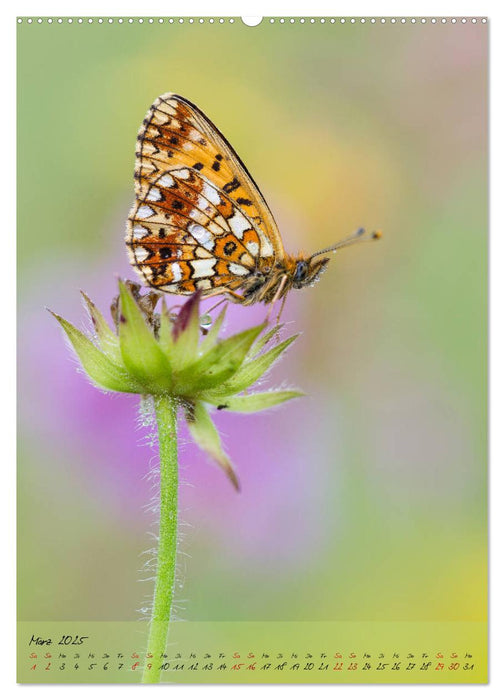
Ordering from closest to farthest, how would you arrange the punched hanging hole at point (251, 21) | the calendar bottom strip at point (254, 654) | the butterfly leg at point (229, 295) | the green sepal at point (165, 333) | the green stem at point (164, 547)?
the green stem at point (164, 547)
the green sepal at point (165, 333)
the butterfly leg at point (229, 295)
the calendar bottom strip at point (254, 654)
the punched hanging hole at point (251, 21)

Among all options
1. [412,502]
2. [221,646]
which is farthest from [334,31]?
[221,646]

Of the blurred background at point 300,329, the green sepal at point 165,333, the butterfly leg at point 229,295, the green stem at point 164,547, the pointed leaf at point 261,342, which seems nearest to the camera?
the green stem at point 164,547

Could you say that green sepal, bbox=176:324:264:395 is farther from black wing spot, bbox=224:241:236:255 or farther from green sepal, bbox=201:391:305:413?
black wing spot, bbox=224:241:236:255

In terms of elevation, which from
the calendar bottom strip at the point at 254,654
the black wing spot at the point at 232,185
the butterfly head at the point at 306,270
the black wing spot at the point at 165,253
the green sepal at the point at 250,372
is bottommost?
the calendar bottom strip at the point at 254,654

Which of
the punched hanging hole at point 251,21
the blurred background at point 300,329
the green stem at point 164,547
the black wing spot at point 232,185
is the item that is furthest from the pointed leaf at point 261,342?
the punched hanging hole at point 251,21

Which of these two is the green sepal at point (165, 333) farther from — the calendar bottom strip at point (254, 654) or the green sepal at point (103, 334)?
the calendar bottom strip at point (254, 654)

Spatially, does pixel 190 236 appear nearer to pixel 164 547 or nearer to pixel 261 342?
pixel 261 342

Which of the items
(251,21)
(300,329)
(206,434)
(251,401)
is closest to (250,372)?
(251,401)

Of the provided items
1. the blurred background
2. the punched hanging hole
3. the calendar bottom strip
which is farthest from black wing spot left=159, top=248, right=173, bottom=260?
the calendar bottom strip
